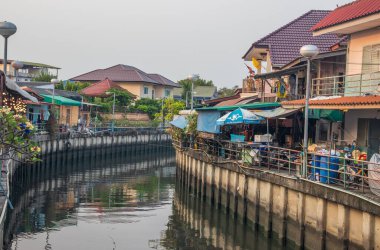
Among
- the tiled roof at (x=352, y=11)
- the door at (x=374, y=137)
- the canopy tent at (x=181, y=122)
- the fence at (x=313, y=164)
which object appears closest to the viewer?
the fence at (x=313, y=164)

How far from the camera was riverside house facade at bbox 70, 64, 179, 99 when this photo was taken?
89731 mm

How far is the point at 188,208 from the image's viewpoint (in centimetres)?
3038

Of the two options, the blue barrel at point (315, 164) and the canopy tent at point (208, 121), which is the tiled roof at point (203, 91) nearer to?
the canopy tent at point (208, 121)

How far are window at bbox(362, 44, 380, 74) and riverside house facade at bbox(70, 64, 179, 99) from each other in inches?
2477

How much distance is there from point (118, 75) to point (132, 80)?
3611mm

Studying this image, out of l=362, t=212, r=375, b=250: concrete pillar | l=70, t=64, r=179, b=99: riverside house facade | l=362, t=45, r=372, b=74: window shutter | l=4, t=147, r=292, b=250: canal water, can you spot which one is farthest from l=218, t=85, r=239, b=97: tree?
l=362, t=212, r=375, b=250: concrete pillar

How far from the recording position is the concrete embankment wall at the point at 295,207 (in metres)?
16.4

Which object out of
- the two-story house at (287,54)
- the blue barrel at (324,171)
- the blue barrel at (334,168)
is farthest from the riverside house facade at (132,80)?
the blue barrel at (334,168)

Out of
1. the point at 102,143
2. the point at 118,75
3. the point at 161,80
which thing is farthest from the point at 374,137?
the point at 161,80

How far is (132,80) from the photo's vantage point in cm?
8931

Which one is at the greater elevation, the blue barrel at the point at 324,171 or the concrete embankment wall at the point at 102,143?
the blue barrel at the point at 324,171

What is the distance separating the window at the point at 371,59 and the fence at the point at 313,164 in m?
4.54

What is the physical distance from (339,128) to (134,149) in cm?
4315

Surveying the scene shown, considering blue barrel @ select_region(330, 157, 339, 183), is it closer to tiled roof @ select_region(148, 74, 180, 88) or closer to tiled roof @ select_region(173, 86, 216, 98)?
tiled roof @ select_region(148, 74, 180, 88)
